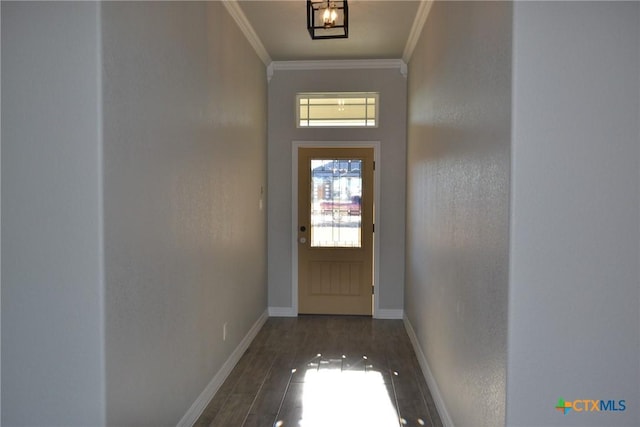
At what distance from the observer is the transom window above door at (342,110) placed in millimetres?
5820

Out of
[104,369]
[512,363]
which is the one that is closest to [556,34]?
[512,363]

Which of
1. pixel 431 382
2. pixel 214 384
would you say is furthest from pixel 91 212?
pixel 431 382

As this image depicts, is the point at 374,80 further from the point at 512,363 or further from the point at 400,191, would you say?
the point at 512,363

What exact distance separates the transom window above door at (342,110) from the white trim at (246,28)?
0.71 m

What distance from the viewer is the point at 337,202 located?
19.2 feet

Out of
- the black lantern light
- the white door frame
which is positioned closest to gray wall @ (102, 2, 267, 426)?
the black lantern light

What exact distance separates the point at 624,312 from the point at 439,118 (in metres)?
1.97

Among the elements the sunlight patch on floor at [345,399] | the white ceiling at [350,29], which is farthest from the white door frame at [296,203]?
the sunlight patch on floor at [345,399]

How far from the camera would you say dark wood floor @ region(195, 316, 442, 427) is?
10.5ft

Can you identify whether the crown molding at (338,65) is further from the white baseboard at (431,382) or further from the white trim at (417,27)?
the white baseboard at (431,382)

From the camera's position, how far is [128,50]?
7.16 ft

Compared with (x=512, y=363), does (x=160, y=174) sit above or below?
above

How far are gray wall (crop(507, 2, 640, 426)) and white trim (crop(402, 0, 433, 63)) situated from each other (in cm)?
Result: 221

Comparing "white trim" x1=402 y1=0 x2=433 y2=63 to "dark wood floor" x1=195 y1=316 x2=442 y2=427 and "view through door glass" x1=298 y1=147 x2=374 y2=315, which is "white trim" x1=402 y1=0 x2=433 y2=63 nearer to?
"view through door glass" x1=298 y1=147 x2=374 y2=315
